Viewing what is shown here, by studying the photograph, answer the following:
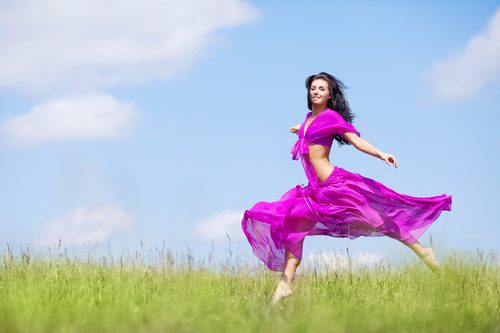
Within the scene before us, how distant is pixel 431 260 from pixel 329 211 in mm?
1237

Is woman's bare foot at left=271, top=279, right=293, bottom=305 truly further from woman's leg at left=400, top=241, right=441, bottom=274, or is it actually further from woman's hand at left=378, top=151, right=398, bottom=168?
woman's hand at left=378, top=151, right=398, bottom=168

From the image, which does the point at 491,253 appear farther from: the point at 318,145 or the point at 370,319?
the point at 370,319

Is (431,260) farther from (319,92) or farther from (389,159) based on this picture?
(319,92)

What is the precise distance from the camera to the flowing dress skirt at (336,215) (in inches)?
291

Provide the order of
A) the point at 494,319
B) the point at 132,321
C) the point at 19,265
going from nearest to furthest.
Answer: the point at 132,321 < the point at 494,319 < the point at 19,265

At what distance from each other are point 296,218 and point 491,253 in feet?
10.2

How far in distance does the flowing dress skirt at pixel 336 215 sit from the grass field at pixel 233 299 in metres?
0.53

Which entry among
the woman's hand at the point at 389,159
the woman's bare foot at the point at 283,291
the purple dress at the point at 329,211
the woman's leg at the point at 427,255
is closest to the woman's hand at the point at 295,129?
the purple dress at the point at 329,211

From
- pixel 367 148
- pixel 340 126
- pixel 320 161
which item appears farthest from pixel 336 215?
pixel 340 126

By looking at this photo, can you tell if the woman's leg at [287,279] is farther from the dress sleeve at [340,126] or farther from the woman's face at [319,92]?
the woman's face at [319,92]

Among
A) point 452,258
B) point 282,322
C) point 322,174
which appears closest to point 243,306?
point 282,322

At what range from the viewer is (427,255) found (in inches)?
300

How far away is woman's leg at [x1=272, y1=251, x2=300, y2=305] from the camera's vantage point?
715 cm

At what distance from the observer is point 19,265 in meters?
9.52
